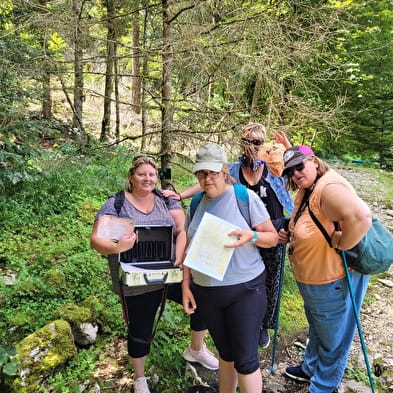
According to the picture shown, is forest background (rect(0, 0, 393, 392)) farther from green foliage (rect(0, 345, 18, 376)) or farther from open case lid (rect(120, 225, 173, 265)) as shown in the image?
open case lid (rect(120, 225, 173, 265))

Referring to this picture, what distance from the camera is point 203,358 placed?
3.36m

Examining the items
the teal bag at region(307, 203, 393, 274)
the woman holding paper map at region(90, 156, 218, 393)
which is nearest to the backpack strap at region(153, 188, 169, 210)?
the woman holding paper map at region(90, 156, 218, 393)

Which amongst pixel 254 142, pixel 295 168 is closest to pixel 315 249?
pixel 295 168

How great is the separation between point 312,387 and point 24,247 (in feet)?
14.4

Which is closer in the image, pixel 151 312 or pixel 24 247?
pixel 151 312

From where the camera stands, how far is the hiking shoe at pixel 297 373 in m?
3.29

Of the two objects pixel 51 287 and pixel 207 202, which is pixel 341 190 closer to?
pixel 207 202

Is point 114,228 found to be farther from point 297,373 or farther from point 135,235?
point 297,373

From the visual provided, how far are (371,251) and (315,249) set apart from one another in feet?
1.28

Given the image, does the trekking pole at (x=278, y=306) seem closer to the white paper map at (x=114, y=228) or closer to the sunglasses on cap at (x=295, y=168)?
the sunglasses on cap at (x=295, y=168)

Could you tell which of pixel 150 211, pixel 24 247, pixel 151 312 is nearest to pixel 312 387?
pixel 151 312

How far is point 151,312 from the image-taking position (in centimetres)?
282

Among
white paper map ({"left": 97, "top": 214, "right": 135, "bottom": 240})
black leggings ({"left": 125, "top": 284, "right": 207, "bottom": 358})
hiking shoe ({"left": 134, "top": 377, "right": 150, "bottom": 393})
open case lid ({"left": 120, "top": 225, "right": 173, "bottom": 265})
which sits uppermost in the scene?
white paper map ({"left": 97, "top": 214, "right": 135, "bottom": 240})

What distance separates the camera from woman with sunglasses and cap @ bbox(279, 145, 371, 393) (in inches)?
86.4
